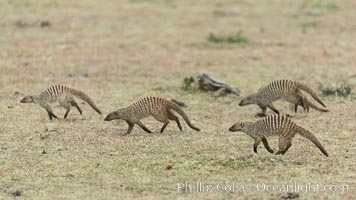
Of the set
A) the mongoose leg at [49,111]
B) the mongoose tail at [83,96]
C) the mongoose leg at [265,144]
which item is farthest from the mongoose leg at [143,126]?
the mongoose leg at [265,144]

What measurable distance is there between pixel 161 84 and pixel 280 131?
15.2 ft

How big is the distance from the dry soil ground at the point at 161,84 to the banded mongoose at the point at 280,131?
0.40 feet

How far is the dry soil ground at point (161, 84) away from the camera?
A: 699 cm

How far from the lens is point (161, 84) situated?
12.0 metres

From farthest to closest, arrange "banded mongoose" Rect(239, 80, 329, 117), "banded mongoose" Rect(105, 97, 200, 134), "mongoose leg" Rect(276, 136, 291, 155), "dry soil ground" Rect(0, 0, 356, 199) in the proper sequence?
"banded mongoose" Rect(239, 80, 329, 117), "banded mongoose" Rect(105, 97, 200, 134), "mongoose leg" Rect(276, 136, 291, 155), "dry soil ground" Rect(0, 0, 356, 199)

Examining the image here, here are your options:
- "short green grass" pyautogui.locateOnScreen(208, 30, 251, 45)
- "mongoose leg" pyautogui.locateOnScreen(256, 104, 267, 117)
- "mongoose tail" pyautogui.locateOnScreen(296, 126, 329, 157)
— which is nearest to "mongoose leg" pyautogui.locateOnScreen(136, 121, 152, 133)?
"mongoose leg" pyautogui.locateOnScreen(256, 104, 267, 117)

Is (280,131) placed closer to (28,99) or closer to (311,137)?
(311,137)

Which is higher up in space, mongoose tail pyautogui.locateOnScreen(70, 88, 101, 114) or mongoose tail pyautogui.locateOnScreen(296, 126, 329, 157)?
mongoose tail pyautogui.locateOnScreen(70, 88, 101, 114)

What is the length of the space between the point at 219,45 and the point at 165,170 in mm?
8395

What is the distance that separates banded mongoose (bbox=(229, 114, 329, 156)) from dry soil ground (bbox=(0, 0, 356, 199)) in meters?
0.12

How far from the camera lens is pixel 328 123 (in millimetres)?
9367

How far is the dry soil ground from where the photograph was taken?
275 inches

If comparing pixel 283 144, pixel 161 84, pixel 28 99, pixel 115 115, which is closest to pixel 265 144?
pixel 283 144

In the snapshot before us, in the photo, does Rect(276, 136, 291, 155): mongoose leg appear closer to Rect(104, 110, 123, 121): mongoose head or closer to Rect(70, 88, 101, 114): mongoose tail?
Rect(104, 110, 123, 121): mongoose head
